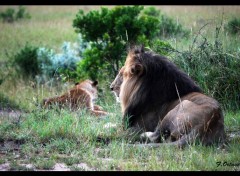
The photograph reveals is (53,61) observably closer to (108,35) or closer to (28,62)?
(28,62)

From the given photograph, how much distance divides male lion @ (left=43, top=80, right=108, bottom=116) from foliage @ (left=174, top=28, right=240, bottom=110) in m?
1.71

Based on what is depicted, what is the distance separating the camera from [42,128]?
7.36m

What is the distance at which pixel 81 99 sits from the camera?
32.3 feet

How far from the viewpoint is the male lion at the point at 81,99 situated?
947cm

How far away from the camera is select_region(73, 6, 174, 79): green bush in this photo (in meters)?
11.7

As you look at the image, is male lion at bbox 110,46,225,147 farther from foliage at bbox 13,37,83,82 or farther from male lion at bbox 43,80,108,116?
foliage at bbox 13,37,83,82

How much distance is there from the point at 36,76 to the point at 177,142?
809 centimetres

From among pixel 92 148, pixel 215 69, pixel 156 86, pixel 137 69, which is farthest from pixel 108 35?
pixel 92 148

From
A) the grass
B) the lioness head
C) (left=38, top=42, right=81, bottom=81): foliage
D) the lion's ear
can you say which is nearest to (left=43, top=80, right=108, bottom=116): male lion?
the lioness head

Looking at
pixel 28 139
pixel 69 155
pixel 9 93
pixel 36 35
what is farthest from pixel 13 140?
pixel 36 35

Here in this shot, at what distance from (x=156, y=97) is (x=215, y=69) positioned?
7.73 ft

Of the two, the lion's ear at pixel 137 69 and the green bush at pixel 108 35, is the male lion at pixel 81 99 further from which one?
the lion's ear at pixel 137 69

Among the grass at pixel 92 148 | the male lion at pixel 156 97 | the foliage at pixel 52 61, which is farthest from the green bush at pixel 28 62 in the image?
the male lion at pixel 156 97

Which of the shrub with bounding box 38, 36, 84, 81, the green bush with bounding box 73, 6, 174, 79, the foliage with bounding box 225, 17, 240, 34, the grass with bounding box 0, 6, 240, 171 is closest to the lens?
the grass with bounding box 0, 6, 240, 171
